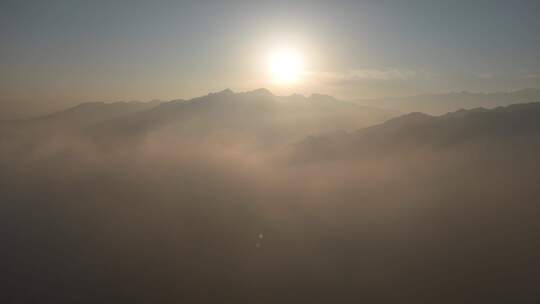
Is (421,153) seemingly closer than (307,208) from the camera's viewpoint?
No

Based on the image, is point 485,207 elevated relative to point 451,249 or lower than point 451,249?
elevated

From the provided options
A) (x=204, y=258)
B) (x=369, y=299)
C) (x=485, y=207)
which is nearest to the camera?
(x=369, y=299)

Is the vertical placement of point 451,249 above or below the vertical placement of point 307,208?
below

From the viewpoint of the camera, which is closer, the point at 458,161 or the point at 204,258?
the point at 204,258

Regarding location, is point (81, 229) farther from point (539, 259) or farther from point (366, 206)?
point (539, 259)

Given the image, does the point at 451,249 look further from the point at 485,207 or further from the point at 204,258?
the point at 204,258

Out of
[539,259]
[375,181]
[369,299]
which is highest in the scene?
[375,181]

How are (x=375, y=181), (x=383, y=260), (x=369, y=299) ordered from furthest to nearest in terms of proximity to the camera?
(x=375, y=181)
(x=383, y=260)
(x=369, y=299)

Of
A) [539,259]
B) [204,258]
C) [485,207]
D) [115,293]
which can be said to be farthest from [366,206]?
[115,293]

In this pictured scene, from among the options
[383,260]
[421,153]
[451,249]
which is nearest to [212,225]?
[383,260]
